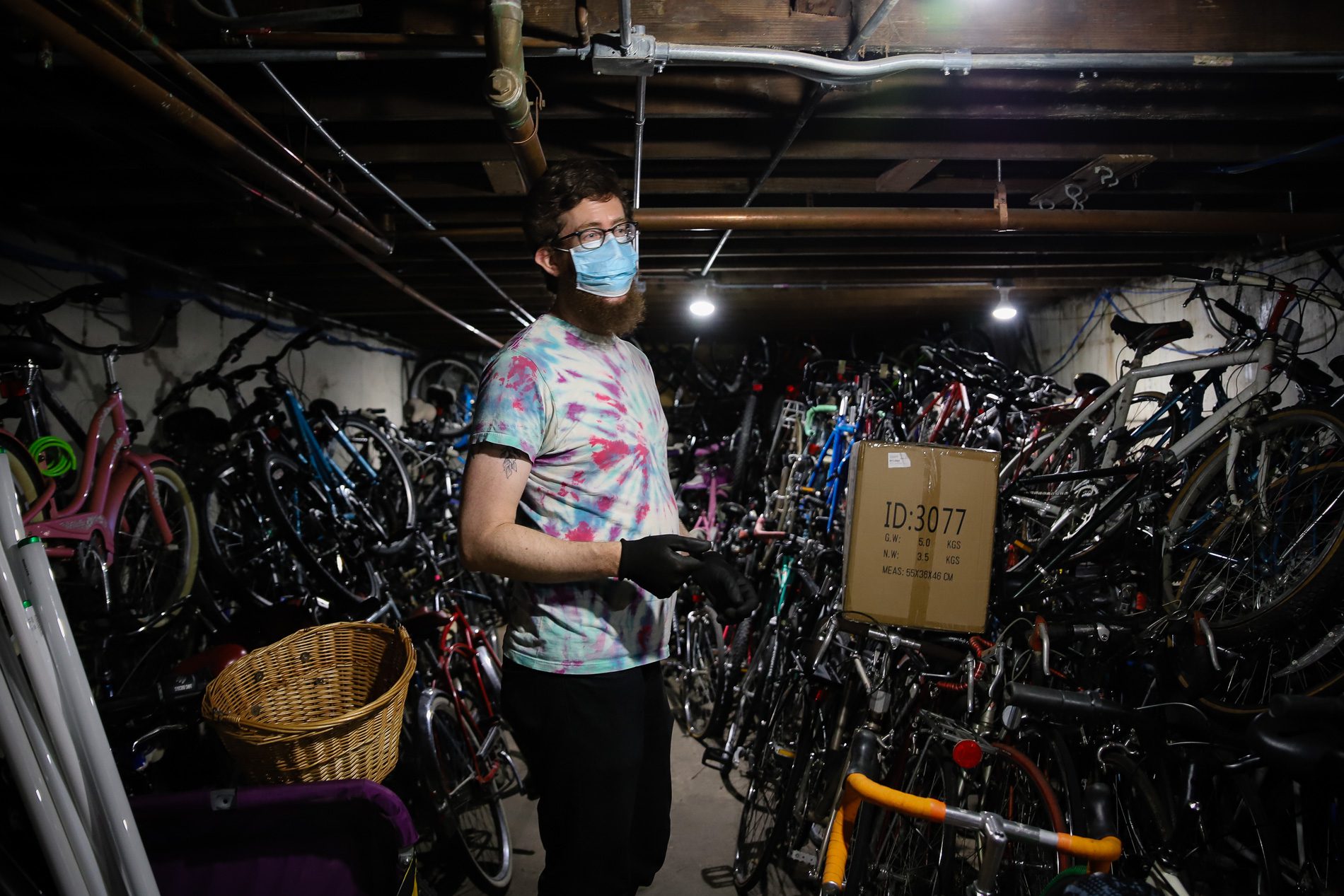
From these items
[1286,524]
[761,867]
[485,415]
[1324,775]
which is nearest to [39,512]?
[485,415]

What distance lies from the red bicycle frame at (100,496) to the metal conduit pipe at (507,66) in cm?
267

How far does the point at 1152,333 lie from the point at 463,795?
4666mm

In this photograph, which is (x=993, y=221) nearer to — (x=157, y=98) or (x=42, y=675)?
(x=157, y=98)

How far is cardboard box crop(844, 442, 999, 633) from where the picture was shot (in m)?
2.42

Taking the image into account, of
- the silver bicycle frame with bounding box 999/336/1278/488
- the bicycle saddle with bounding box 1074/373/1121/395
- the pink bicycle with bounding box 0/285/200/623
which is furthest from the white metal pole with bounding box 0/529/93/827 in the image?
the bicycle saddle with bounding box 1074/373/1121/395

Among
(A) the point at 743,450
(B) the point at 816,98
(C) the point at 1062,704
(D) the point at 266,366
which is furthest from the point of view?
(A) the point at 743,450

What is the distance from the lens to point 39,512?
2.57m

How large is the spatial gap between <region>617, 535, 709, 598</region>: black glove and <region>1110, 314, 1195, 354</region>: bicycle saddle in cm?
358

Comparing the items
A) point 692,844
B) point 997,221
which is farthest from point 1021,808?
point 997,221

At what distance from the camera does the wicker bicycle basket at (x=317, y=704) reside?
1.58 metres

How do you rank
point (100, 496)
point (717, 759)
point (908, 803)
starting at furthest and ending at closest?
point (717, 759) < point (100, 496) < point (908, 803)

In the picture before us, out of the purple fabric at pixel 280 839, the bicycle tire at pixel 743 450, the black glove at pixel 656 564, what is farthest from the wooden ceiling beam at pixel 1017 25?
the bicycle tire at pixel 743 450

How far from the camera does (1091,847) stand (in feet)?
4.34

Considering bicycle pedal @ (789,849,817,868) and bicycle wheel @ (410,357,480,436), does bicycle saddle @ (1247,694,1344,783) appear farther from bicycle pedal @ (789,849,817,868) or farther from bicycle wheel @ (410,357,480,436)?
bicycle wheel @ (410,357,480,436)
